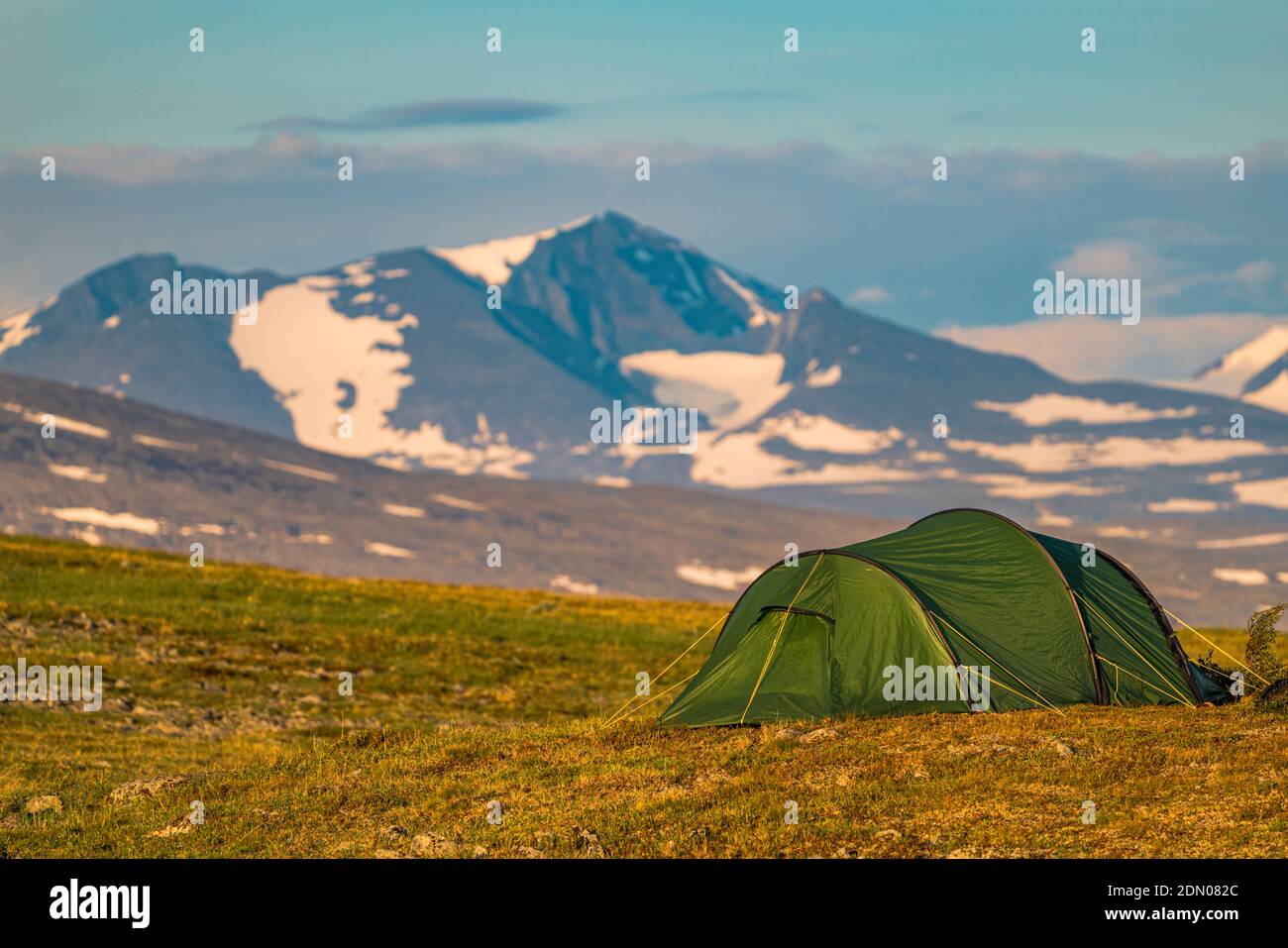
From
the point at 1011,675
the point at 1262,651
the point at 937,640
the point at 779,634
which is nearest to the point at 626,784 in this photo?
the point at 779,634

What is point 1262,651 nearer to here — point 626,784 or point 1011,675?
point 1011,675

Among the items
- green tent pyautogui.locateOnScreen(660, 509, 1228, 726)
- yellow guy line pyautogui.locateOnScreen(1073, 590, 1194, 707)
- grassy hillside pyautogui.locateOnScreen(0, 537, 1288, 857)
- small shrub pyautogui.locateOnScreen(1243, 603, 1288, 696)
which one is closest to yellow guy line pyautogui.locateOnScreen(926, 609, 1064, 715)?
green tent pyautogui.locateOnScreen(660, 509, 1228, 726)

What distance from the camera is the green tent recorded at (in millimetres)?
27578

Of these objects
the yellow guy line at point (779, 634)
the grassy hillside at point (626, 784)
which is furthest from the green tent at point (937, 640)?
the grassy hillside at point (626, 784)

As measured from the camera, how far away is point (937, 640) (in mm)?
27688

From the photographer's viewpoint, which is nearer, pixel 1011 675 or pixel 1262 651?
pixel 1011 675

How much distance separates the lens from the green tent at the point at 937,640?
2758cm

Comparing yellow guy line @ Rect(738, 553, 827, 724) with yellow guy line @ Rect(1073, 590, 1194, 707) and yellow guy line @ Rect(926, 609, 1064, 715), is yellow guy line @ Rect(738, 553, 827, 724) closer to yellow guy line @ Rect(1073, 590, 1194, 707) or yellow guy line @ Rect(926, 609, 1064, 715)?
yellow guy line @ Rect(926, 609, 1064, 715)

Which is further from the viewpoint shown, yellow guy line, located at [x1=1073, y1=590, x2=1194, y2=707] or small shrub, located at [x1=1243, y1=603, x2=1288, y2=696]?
A: yellow guy line, located at [x1=1073, y1=590, x2=1194, y2=707]

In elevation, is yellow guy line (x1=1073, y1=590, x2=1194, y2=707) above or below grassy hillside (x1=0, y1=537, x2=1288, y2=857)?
above

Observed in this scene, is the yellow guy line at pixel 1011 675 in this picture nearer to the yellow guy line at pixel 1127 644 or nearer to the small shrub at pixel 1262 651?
the yellow guy line at pixel 1127 644
